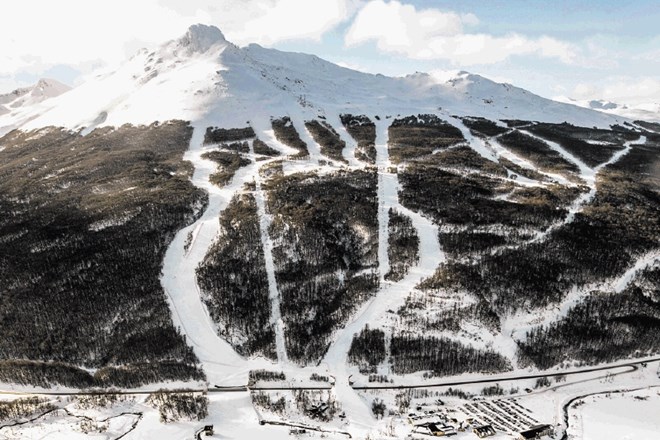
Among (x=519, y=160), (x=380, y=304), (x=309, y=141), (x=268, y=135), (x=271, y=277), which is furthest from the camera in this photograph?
(x=268, y=135)

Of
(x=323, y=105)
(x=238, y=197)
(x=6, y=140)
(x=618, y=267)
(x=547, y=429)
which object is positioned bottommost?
(x=547, y=429)

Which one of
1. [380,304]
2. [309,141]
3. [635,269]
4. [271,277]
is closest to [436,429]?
[380,304]

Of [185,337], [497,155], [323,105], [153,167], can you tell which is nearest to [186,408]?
[185,337]

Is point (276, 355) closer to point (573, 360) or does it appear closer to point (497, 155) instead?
point (573, 360)

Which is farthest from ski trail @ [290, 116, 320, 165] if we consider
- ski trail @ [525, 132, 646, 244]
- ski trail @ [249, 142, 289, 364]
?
ski trail @ [525, 132, 646, 244]

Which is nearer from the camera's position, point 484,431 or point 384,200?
point 484,431

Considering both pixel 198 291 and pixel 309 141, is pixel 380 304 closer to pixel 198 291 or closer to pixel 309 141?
pixel 198 291

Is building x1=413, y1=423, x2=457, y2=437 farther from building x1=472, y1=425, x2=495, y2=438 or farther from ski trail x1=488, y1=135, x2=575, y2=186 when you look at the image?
ski trail x1=488, y1=135, x2=575, y2=186

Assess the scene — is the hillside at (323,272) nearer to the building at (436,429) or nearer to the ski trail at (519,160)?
the ski trail at (519,160)
